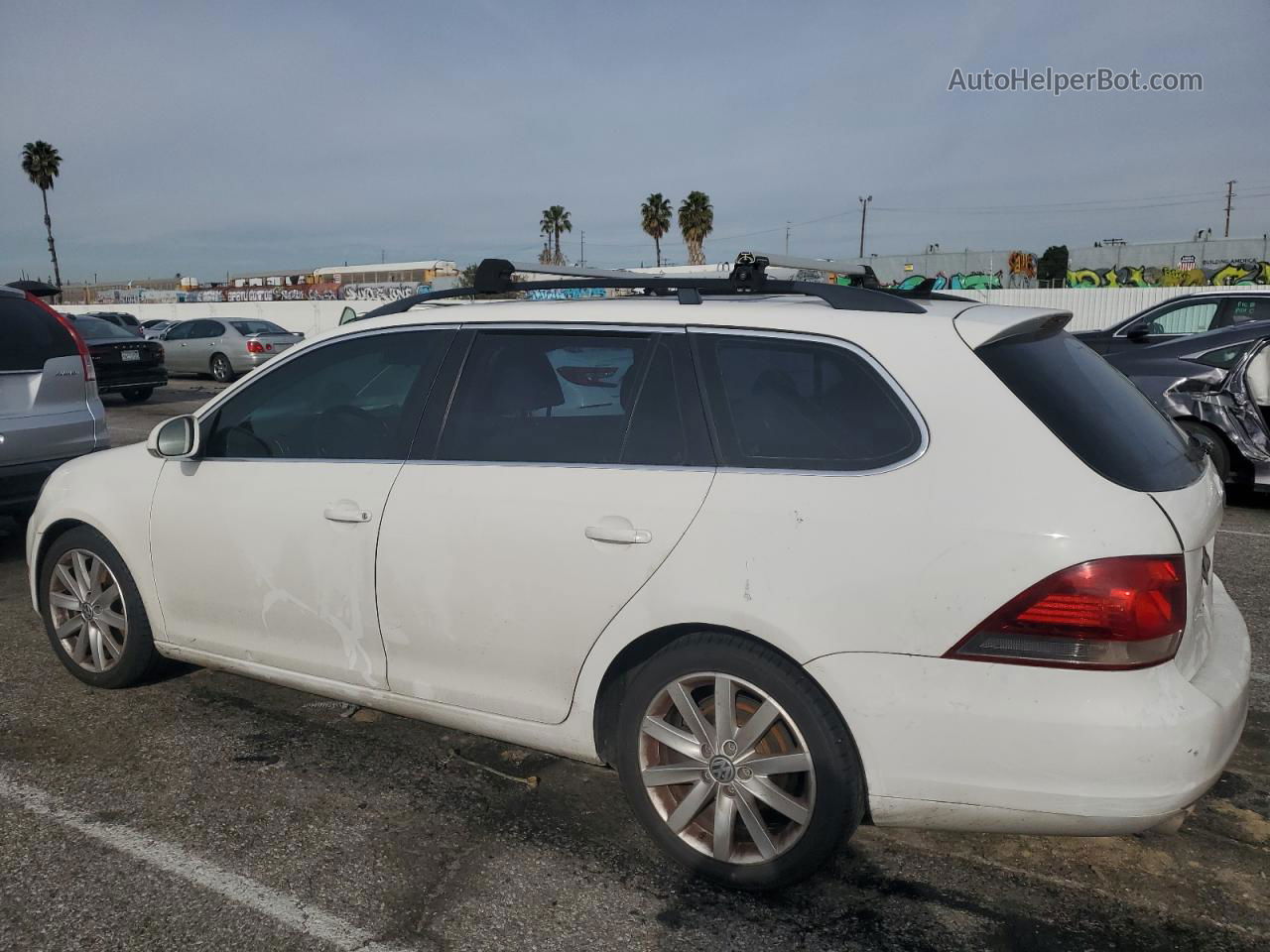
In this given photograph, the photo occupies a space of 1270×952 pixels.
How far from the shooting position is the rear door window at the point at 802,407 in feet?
8.70

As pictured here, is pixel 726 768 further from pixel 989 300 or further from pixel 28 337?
pixel 989 300

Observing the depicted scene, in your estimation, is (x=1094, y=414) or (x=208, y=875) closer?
(x=1094, y=414)

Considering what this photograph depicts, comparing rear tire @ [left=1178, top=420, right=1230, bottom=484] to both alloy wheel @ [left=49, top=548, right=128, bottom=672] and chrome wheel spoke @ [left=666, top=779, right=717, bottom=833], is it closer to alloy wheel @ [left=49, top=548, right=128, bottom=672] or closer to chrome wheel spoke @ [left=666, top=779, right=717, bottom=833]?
chrome wheel spoke @ [left=666, top=779, right=717, bottom=833]

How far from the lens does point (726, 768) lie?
2.78 m

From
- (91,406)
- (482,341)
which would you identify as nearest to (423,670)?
(482,341)

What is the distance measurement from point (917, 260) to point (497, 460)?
50501 millimetres

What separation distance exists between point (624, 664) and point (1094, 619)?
4.12ft

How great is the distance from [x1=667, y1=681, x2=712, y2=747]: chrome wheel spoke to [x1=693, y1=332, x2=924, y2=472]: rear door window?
2.08ft

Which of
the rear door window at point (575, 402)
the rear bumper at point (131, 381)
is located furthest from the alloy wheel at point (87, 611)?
the rear bumper at point (131, 381)

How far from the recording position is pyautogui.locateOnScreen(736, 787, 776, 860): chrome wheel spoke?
276cm

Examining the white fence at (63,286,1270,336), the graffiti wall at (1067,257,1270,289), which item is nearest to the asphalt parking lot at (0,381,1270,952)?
the white fence at (63,286,1270,336)

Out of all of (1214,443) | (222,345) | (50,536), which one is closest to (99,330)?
(222,345)

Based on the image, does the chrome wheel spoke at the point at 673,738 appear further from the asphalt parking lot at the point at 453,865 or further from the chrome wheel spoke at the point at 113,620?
the chrome wheel spoke at the point at 113,620

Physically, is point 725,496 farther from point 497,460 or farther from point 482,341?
point 482,341
